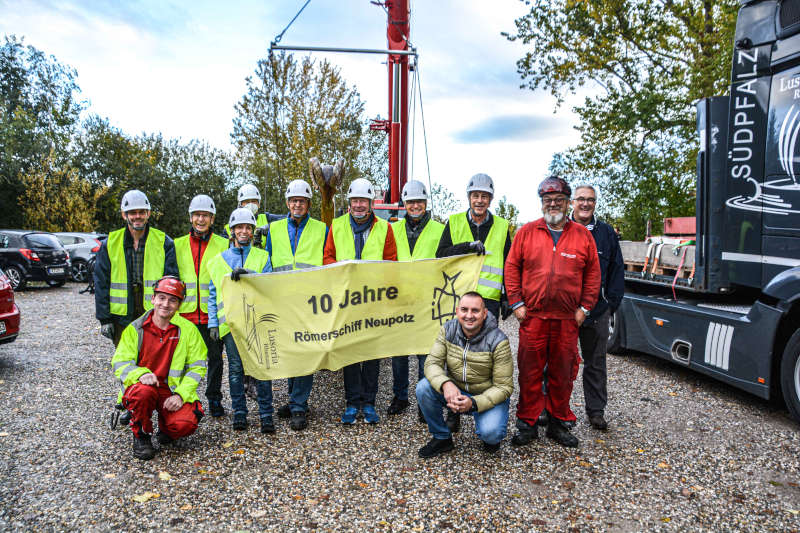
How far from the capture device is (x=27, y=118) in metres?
26.8

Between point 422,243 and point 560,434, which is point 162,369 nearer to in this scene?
point 422,243

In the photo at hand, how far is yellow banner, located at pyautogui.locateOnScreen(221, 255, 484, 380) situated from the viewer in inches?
180

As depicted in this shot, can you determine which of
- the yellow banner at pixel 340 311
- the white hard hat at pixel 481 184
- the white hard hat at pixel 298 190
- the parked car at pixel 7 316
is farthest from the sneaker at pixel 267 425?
the parked car at pixel 7 316

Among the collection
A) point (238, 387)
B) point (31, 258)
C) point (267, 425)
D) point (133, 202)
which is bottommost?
point (267, 425)

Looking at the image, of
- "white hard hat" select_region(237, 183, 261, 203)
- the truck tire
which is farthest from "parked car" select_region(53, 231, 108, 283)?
the truck tire

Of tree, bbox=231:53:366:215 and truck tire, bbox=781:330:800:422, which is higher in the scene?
tree, bbox=231:53:366:215

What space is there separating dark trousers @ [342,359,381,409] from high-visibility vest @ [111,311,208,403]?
130cm

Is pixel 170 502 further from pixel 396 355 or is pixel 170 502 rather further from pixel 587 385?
pixel 587 385

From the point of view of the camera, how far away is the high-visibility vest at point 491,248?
4.89 m

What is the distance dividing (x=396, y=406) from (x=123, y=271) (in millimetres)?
2811

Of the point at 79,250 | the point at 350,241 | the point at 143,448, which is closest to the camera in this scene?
the point at 143,448

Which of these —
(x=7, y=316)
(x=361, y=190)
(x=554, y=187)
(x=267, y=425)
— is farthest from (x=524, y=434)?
(x=7, y=316)

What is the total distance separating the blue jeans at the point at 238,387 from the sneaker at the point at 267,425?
0.09ft

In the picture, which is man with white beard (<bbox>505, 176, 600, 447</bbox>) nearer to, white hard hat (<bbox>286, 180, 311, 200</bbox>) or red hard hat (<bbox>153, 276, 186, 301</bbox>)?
white hard hat (<bbox>286, 180, 311, 200</bbox>)
